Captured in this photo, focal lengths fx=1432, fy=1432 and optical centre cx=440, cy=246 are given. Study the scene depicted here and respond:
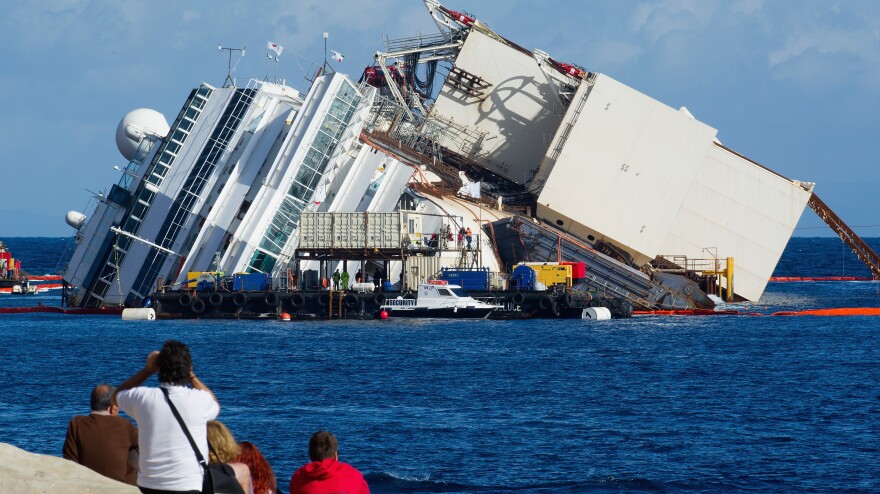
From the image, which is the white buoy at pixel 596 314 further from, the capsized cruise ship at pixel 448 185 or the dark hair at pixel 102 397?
the dark hair at pixel 102 397

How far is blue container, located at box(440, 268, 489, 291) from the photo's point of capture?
241 feet

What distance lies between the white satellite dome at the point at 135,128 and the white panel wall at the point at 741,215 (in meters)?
32.3

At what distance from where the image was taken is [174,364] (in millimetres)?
14117

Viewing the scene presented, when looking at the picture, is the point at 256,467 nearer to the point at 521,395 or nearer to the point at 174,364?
the point at 174,364

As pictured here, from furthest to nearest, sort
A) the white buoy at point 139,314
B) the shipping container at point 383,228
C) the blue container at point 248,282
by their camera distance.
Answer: the blue container at point 248,282 < the shipping container at point 383,228 < the white buoy at point 139,314

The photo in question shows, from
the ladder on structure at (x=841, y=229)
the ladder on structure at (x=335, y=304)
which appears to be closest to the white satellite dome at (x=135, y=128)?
the ladder on structure at (x=335, y=304)

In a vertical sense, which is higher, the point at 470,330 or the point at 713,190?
the point at 713,190

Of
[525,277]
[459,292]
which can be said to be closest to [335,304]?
[459,292]

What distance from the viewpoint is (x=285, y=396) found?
138 feet

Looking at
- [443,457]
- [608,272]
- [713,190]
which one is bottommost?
[443,457]

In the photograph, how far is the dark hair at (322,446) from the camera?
16375mm

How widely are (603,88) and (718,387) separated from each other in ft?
133

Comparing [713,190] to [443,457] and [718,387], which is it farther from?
[443,457]

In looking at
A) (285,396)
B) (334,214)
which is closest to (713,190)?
(334,214)
